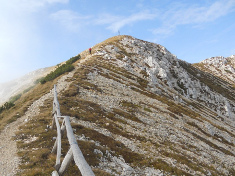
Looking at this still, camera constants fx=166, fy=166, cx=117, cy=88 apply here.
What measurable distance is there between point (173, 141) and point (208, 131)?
74.6 ft

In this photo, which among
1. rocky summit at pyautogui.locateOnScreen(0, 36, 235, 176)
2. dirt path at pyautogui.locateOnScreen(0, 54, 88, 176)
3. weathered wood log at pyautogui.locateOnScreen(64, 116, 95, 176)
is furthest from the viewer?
rocky summit at pyautogui.locateOnScreen(0, 36, 235, 176)

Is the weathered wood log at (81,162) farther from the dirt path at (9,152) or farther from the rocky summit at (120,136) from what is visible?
the dirt path at (9,152)

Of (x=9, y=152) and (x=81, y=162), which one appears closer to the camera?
(x=81, y=162)

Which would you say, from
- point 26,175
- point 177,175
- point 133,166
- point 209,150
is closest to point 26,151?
→ point 26,175

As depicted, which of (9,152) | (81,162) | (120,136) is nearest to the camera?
(81,162)

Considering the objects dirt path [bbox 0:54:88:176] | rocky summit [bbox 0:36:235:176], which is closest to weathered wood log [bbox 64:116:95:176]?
rocky summit [bbox 0:36:235:176]

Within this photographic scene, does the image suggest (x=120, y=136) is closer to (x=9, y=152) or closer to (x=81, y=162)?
(x=9, y=152)

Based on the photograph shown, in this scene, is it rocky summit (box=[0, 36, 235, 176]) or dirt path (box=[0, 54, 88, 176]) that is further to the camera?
rocky summit (box=[0, 36, 235, 176])

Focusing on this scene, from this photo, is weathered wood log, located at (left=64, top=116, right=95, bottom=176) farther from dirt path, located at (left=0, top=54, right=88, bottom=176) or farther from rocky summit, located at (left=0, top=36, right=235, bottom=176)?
dirt path, located at (left=0, top=54, right=88, bottom=176)

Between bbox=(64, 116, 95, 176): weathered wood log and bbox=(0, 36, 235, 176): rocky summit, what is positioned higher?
bbox=(64, 116, 95, 176): weathered wood log

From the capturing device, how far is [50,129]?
1861cm

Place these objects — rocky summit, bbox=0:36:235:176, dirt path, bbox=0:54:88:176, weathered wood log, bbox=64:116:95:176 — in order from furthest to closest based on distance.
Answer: rocky summit, bbox=0:36:235:176, dirt path, bbox=0:54:88:176, weathered wood log, bbox=64:116:95:176

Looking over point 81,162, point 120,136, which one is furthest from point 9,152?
point 81,162

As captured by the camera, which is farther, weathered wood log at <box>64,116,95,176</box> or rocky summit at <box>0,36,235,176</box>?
rocky summit at <box>0,36,235,176</box>
